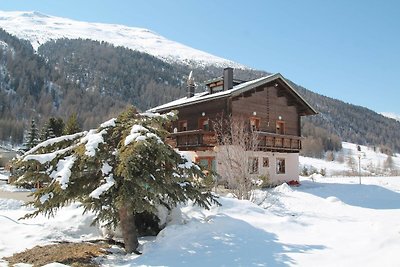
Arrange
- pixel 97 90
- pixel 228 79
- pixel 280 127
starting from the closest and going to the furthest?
pixel 228 79 < pixel 280 127 < pixel 97 90

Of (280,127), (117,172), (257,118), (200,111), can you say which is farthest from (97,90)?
(117,172)

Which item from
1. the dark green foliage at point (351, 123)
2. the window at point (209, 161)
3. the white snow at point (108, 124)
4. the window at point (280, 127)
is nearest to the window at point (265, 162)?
the window at point (280, 127)

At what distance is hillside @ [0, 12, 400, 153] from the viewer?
125188 millimetres

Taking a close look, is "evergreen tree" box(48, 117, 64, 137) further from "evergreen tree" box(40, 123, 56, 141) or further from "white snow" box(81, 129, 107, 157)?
"white snow" box(81, 129, 107, 157)

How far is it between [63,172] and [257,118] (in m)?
20.2

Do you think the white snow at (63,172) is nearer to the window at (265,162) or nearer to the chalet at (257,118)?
the chalet at (257,118)

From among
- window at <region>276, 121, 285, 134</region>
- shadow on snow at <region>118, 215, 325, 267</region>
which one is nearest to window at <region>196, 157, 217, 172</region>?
window at <region>276, 121, 285, 134</region>

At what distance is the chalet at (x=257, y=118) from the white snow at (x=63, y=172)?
53.0 feet

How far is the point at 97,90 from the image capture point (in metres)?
142

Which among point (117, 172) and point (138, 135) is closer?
point (117, 172)

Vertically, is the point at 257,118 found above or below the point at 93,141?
above

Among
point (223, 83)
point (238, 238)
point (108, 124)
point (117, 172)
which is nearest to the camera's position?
point (117, 172)

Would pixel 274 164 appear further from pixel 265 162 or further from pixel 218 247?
pixel 218 247

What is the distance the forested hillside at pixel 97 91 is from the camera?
125 metres
